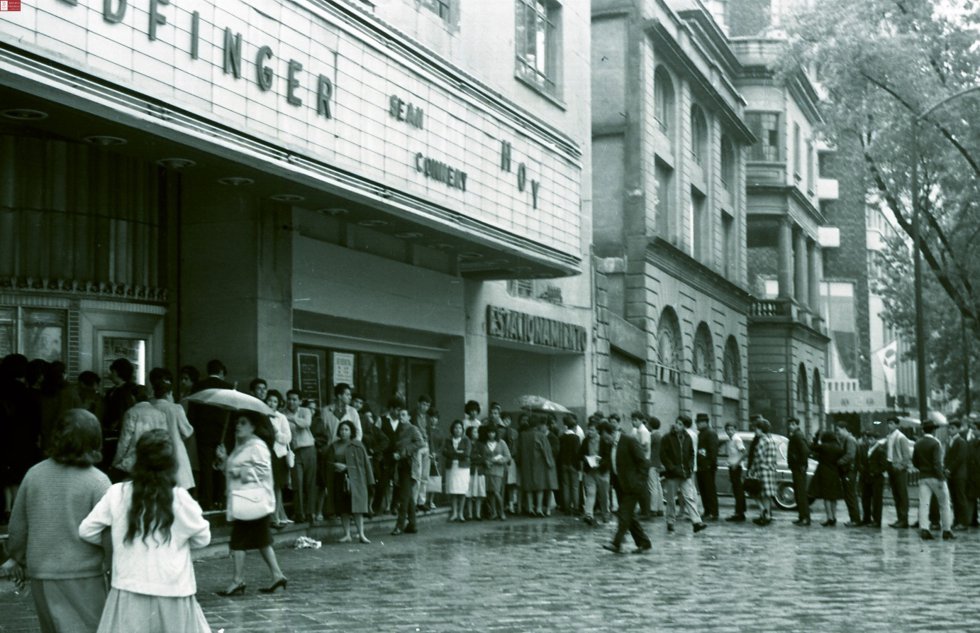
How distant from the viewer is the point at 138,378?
17.9 m

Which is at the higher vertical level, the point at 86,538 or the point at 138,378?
the point at 138,378

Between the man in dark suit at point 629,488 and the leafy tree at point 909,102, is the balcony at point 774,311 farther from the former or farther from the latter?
the man in dark suit at point 629,488

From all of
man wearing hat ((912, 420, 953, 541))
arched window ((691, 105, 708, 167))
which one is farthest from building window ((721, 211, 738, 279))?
man wearing hat ((912, 420, 953, 541))

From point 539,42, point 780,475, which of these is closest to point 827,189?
point 780,475

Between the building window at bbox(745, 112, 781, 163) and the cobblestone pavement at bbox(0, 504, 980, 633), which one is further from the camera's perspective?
the building window at bbox(745, 112, 781, 163)

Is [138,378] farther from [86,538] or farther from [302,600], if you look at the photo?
[86,538]

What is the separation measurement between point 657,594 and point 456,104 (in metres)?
10.3

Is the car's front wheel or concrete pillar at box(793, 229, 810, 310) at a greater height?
concrete pillar at box(793, 229, 810, 310)

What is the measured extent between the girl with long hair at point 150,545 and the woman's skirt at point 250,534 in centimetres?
539

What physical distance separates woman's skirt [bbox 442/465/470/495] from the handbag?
10.1m

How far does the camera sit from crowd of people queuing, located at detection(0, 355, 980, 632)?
22.1 ft

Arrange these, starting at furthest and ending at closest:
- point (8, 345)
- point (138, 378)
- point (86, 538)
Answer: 1. point (138, 378)
2. point (8, 345)
3. point (86, 538)

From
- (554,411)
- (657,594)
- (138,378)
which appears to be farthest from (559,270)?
(657,594)

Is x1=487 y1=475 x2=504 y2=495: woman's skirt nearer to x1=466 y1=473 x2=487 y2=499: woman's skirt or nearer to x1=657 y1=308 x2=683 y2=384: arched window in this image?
x1=466 y1=473 x2=487 y2=499: woman's skirt
